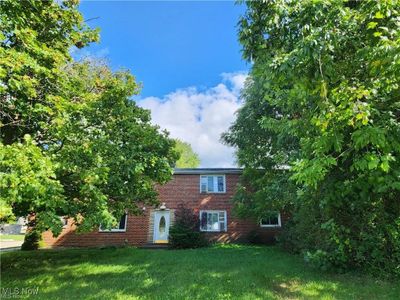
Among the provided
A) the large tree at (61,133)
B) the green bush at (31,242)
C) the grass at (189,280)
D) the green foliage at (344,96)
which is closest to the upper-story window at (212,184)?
the grass at (189,280)

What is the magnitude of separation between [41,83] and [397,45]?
9.03 metres

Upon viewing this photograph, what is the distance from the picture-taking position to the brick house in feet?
62.4

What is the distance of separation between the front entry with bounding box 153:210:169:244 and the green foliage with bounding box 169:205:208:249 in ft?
8.06

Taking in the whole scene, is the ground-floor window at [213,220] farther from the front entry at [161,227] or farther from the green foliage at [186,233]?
the front entry at [161,227]

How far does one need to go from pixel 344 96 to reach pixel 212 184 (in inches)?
654

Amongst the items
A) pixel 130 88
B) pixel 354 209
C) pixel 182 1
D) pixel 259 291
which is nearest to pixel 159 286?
pixel 259 291

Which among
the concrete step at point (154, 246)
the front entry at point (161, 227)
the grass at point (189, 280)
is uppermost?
the front entry at point (161, 227)

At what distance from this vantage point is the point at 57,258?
1241cm

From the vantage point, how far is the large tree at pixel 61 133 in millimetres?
6246

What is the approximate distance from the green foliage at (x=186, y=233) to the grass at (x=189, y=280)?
5372 mm

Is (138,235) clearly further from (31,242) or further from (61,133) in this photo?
(61,133)

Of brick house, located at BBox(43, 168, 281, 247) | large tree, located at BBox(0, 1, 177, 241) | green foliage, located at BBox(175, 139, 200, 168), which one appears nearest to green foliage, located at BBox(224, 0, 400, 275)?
large tree, located at BBox(0, 1, 177, 241)

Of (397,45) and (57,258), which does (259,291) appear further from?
(57,258)

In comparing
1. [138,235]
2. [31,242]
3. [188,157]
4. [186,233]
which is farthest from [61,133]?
[188,157]
